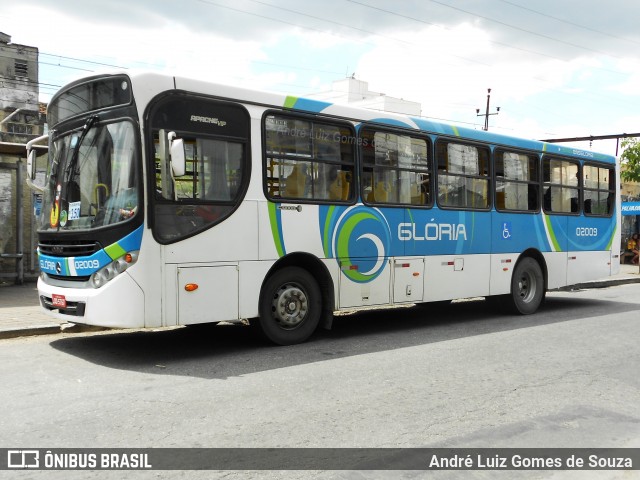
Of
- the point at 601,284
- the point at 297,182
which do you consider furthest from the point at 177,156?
the point at 601,284

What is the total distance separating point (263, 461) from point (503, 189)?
27.5 ft

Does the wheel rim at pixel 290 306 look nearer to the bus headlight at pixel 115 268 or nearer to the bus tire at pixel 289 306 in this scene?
the bus tire at pixel 289 306

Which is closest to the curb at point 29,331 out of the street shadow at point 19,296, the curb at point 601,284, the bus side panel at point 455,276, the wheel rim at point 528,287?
the street shadow at point 19,296

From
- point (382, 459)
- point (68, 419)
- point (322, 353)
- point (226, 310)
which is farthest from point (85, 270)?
point (382, 459)

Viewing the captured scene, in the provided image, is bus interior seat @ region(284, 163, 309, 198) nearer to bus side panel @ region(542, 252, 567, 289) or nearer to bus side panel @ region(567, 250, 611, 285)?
bus side panel @ region(542, 252, 567, 289)

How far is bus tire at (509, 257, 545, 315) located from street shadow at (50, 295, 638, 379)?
0.21m

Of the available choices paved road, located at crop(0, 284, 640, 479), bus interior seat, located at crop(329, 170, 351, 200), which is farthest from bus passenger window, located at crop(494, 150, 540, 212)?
bus interior seat, located at crop(329, 170, 351, 200)

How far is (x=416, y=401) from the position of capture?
5.80m

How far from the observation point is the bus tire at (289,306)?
7914 mm

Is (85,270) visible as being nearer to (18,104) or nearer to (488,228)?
(488,228)

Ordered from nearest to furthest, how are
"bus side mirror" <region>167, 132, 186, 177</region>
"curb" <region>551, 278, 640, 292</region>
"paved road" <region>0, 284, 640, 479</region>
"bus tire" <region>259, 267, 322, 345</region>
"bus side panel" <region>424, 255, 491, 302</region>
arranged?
"paved road" <region>0, 284, 640, 479</region> → "bus side mirror" <region>167, 132, 186, 177</region> → "bus tire" <region>259, 267, 322, 345</region> → "bus side panel" <region>424, 255, 491, 302</region> → "curb" <region>551, 278, 640, 292</region>

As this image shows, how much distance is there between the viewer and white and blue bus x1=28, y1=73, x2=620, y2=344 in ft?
22.5

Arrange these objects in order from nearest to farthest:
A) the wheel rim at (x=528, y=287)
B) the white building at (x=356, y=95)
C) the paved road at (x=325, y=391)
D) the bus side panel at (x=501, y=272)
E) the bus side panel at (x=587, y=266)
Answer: the paved road at (x=325, y=391)
the bus side panel at (x=501, y=272)
the wheel rim at (x=528, y=287)
the bus side panel at (x=587, y=266)
the white building at (x=356, y=95)

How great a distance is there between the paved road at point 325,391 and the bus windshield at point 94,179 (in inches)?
64.1
